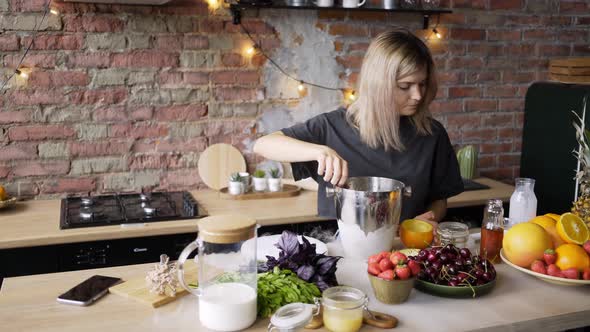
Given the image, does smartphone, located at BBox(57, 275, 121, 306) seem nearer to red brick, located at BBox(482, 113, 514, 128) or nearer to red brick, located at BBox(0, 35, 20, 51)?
red brick, located at BBox(0, 35, 20, 51)

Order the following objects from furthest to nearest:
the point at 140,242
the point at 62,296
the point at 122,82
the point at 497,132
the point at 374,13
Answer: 1. the point at 497,132
2. the point at 374,13
3. the point at 122,82
4. the point at 140,242
5. the point at 62,296

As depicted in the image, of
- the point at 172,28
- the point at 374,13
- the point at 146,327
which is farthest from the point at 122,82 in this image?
the point at 146,327

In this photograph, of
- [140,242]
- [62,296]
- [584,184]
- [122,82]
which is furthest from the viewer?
[122,82]

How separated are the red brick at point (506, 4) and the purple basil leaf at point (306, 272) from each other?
2565 millimetres

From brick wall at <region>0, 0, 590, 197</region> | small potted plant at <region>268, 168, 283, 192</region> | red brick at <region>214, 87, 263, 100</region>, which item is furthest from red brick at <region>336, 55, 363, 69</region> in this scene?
small potted plant at <region>268, 168, 283, 192</region>

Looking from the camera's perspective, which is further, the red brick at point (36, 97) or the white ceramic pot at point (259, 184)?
the white ceramic pot at point (259, 184)

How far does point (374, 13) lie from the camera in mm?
3119

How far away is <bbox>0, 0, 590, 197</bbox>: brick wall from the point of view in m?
2.68

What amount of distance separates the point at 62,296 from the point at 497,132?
9.44 ft

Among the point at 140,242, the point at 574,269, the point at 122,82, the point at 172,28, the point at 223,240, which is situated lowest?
the point at 140,242

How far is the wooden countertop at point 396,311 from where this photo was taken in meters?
1.25

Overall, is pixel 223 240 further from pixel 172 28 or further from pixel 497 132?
pixel 497 132

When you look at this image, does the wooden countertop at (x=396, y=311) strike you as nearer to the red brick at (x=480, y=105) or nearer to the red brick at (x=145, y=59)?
the red brick at (x=145, y=59)

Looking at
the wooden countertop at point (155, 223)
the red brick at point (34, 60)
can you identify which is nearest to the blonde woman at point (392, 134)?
the wooden countertop at point (155, 223)
